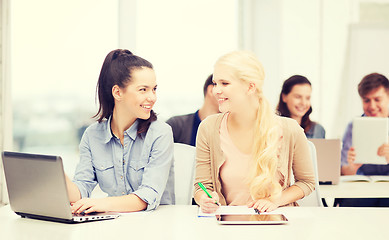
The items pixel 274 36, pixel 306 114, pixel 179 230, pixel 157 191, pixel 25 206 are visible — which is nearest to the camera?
pixel 179 230

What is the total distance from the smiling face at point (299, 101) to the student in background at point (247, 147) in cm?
150

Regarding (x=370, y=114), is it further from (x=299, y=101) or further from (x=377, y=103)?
(x=299, y=101)

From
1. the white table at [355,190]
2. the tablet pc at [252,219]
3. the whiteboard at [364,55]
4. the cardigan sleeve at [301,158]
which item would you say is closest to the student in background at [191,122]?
the white table at [355,190]

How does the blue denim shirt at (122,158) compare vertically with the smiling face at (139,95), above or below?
below

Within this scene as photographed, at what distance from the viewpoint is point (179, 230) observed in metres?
1.58

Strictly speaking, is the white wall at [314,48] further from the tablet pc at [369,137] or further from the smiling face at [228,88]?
the smiling face at [228,88]

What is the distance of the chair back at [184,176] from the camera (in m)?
2.30

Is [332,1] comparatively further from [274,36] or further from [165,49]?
[165,49]

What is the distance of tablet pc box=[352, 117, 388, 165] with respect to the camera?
289 cm

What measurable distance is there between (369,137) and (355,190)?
39 centimetres

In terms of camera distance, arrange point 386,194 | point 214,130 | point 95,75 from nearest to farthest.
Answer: point 214,130, point 386,194, point 95,75

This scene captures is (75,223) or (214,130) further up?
(214,130)

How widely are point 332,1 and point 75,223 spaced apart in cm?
470

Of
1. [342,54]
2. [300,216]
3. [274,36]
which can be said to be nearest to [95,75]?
[274,36]
